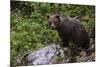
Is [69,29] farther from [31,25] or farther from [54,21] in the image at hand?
[31,25]

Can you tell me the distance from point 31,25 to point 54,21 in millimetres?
250

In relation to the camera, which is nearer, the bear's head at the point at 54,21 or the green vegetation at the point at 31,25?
the green vegetation at the point at 31,25

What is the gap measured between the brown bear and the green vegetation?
54mm

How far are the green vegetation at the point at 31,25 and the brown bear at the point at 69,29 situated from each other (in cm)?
5

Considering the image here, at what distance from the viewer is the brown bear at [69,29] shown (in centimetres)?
190

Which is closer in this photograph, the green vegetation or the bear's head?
the green vegetation

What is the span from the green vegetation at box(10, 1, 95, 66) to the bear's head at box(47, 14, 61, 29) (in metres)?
0.04

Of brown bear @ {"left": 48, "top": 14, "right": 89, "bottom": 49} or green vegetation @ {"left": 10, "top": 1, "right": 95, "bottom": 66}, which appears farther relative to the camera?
brown bear @ {"left": 48, "top": 14, "right": 89, "bottom": 49}

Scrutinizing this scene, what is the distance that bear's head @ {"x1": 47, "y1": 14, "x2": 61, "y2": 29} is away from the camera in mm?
1881

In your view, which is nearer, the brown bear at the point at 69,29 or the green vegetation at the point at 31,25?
the green vegetation at the point at 31,25

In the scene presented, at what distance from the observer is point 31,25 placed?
182 cm

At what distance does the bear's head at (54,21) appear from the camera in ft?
6.17

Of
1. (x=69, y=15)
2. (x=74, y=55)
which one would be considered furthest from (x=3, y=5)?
(x=74, y=55)

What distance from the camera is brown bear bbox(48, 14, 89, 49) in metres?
1.90
